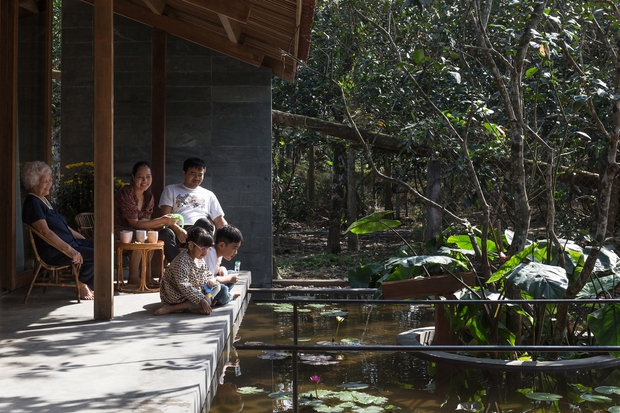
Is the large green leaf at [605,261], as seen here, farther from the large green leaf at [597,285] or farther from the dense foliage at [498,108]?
the large green leaf at [597,285]

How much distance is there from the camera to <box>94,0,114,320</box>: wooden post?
17.0ft

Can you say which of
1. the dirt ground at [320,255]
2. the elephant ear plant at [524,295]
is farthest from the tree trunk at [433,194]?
the elephant ear plant at [524,295]

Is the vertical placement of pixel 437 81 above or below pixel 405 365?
above

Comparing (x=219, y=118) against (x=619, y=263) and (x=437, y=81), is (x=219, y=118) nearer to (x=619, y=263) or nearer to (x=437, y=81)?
(x=437, y=81)

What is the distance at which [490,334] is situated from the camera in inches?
222

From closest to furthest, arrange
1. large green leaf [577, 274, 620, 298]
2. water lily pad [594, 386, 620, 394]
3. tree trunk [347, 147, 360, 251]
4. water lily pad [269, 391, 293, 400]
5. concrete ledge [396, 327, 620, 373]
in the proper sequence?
water lily pad [269, 391, 293, 400]
water lily pad [594, 386, 620, 394]
concrete ledge [396, 327, 620, 373]
large green leaf [577, 274, 620, 298]
tree trunk [347, 147, 360, 251]

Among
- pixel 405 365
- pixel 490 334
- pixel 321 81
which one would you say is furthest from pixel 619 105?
pixel 321 81

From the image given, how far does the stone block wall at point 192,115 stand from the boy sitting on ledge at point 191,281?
3.51 meters

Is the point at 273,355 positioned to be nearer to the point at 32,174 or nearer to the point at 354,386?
the point at 354,386

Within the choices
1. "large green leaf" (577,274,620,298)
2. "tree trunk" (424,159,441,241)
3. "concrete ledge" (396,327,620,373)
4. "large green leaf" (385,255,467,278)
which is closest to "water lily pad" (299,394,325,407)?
"concrete ledge" (396,327,620,373)

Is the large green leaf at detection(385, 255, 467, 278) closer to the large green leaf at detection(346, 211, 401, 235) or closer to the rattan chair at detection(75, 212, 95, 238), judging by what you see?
the large green leaf at detection(346, 211, 401, 235)

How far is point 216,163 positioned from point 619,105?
500 centimetres

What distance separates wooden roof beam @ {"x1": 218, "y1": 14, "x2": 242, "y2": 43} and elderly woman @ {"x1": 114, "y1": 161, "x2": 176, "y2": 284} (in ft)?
5.05

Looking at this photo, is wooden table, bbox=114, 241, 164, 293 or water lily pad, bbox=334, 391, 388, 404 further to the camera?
wooden table, bbox=114, 241, 164, 293
